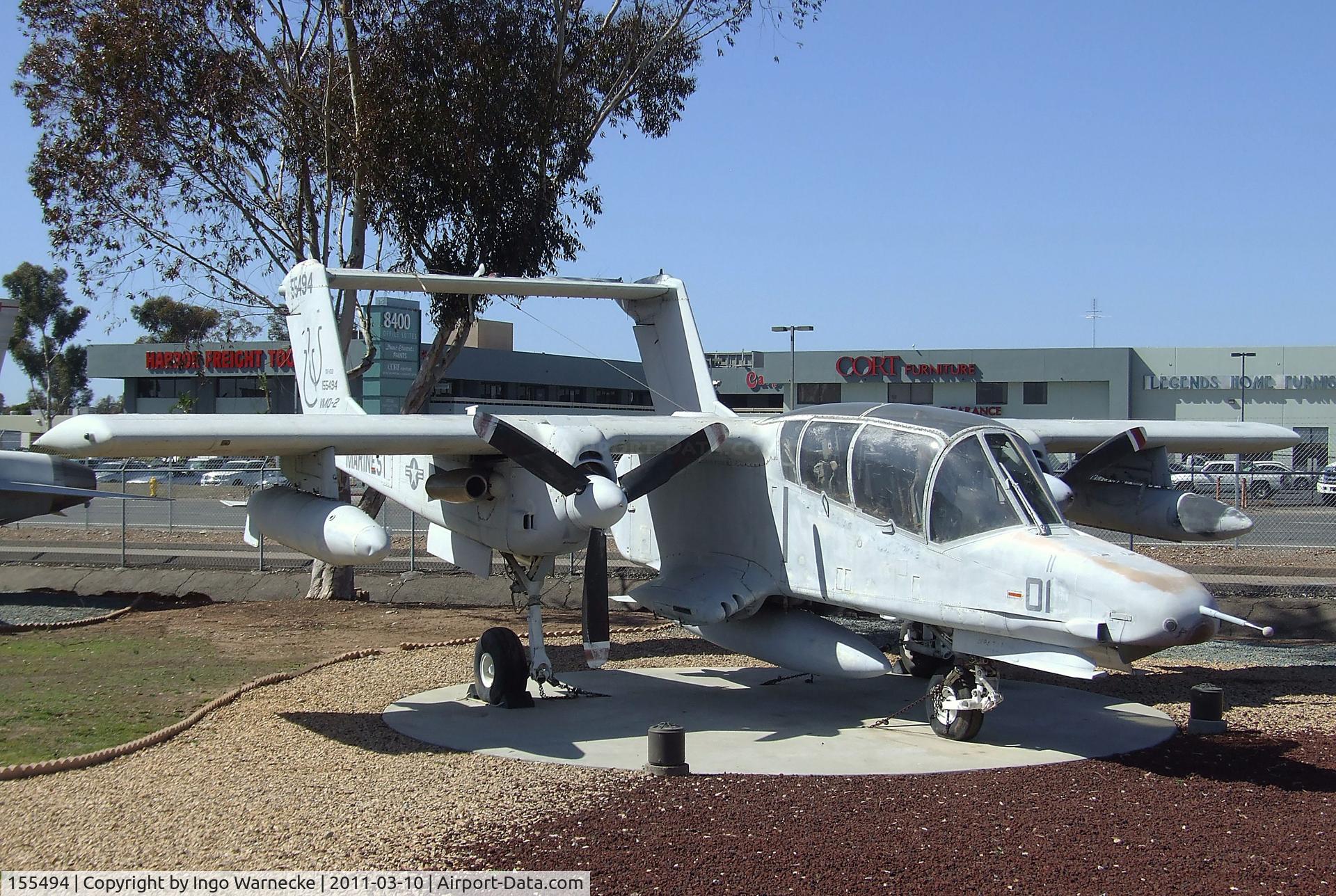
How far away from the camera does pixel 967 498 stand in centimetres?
925

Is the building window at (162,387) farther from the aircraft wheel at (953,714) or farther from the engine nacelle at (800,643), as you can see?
the aircraft wheel at (953,714)

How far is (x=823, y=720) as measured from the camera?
10.8 m

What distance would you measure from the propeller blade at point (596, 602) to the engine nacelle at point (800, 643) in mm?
1271

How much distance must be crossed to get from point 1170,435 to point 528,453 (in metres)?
8.00

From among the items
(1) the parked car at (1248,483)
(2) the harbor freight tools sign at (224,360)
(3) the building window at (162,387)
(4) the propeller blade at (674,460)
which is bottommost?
(1) the parked car at (1248,483)

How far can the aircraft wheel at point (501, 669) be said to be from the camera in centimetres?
1110

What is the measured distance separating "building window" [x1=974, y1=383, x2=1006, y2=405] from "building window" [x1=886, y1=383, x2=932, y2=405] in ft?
8.35

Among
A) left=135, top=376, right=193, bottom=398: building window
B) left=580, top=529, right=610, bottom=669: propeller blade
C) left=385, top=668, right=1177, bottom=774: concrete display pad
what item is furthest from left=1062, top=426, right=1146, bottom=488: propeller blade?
left=135, top=376, right=193, bottom=398: building window

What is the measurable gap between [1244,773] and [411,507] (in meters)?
8.47

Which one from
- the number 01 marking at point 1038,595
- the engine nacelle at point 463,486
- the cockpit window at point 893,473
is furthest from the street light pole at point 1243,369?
the engine nacelle at point 463,486

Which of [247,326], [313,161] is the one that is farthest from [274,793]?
[247,326]

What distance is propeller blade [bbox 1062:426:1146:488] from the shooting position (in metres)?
11.5

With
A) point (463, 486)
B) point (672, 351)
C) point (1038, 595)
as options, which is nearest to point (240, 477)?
point (672, 351)

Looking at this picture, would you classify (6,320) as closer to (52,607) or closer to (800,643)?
(52,607)
